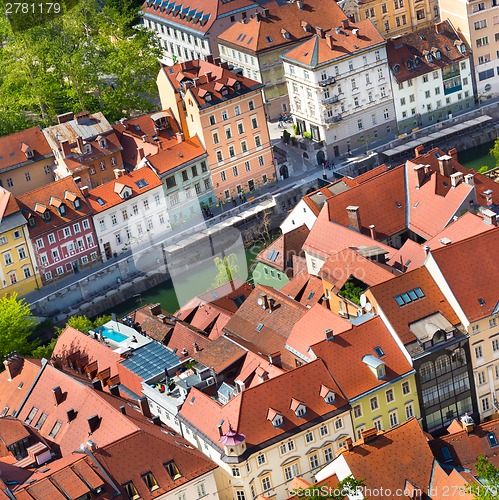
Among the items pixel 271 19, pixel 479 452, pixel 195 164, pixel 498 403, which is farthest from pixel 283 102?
pixel 479 452

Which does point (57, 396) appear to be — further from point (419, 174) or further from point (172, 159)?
point (172, 159)

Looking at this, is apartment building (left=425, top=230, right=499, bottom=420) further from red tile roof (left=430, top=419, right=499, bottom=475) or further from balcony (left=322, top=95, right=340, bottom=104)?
balcony (left=322, top=95, right=340, bottom=104)

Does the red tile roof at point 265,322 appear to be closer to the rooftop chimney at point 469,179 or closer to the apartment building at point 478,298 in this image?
the apartment building at point 478,298

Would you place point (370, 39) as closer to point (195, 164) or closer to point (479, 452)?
point (195, 164)

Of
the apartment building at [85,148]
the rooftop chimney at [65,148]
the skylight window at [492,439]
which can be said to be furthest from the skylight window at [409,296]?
the rooftop chimney at [65,148]

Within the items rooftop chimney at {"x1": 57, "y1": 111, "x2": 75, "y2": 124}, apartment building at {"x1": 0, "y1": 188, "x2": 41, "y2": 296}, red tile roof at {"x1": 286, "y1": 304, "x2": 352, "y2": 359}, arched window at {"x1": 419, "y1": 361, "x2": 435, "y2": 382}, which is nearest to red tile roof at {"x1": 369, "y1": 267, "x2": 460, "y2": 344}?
arched window at {"x1": 419, "y1": 361, "x2": 435, "y2": 382}
